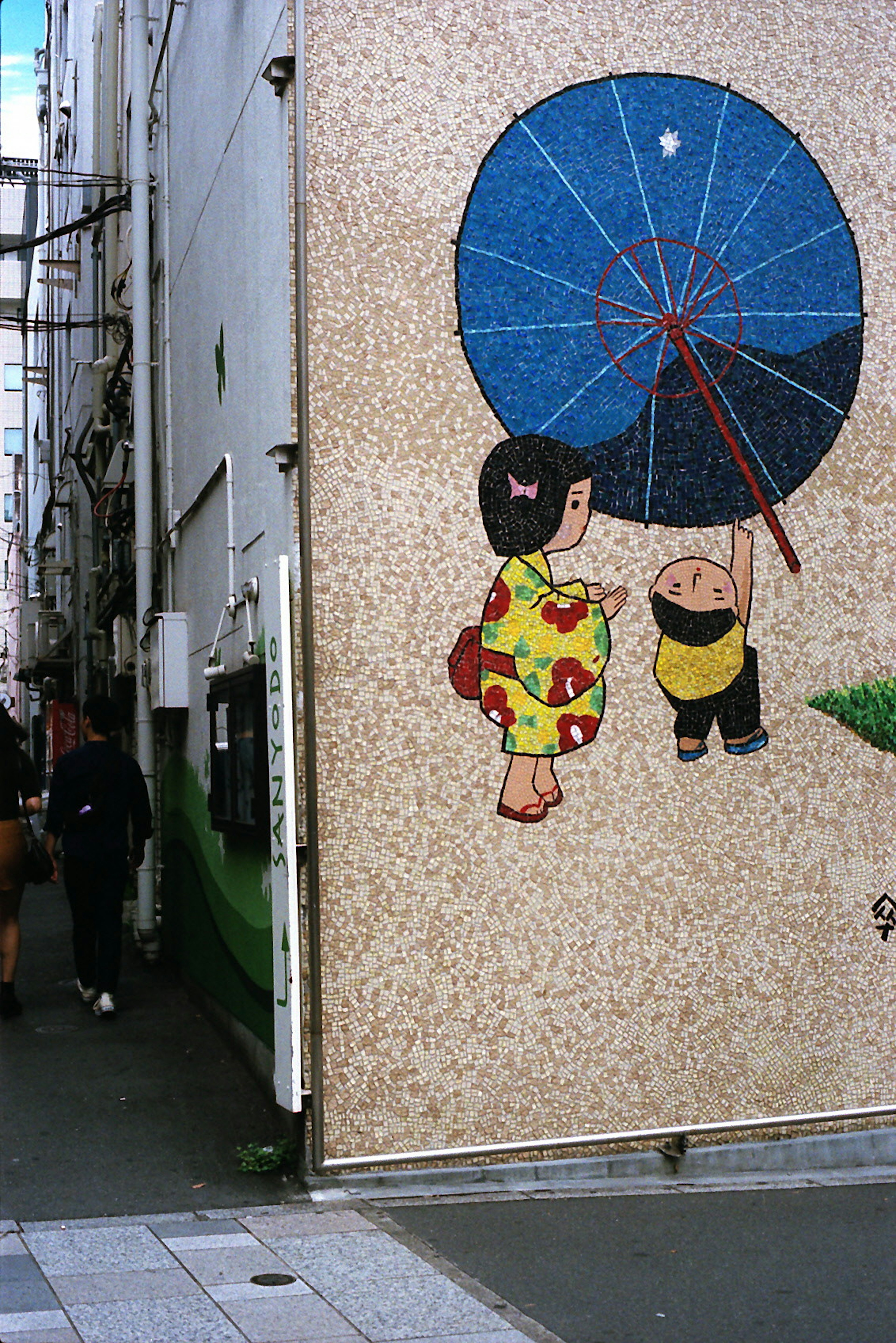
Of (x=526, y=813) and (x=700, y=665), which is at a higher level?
(x=700, y=665)

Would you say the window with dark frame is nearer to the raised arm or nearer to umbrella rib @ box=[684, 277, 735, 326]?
the raised arm

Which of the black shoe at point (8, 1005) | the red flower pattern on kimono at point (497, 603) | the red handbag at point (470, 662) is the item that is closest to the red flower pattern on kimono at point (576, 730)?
the red handbag at point (470, 662)

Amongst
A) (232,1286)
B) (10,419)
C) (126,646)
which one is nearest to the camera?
(232,1286)

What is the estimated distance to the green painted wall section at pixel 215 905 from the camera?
6.96 m

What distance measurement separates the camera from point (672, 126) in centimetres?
660

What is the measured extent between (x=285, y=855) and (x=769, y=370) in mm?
3192

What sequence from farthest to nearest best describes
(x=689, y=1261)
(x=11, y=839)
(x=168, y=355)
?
(x=168, y=355), (x=11, y=839), (x=689, y=1261)

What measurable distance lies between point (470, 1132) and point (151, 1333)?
6.59 feet

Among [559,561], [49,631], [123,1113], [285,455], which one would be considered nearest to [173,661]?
[123,1113]

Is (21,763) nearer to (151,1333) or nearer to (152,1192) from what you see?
(152,1192)

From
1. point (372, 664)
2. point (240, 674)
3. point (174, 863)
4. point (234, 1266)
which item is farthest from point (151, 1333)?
point (174, 863)

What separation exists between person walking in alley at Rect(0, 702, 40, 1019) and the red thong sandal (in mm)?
3328

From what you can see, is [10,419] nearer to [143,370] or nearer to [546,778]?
[143,370]

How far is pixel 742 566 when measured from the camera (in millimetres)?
6562
